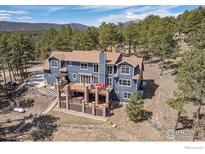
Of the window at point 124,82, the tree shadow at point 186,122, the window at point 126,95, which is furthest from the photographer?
the window at point 126,95

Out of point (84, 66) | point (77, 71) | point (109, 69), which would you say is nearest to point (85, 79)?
point (77, 71)

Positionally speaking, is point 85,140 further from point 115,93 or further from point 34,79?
point 34,79

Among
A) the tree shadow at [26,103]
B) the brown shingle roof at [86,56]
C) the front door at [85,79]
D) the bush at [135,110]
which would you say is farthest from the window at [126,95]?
the tree shadow at [26,103]

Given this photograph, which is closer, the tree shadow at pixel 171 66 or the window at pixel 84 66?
the window at pixel 84 66

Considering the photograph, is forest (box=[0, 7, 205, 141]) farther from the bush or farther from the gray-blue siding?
the gray-blue siding

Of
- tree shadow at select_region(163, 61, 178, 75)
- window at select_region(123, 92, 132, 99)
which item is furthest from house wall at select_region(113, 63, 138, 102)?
tree shadow at select_region(163, 61, 178, 75)

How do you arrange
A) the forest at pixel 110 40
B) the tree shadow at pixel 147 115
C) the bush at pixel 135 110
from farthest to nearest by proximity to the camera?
the forest at pixel 110 40
the tree shadow at pixel 147 115
the bush at pixel 135 110

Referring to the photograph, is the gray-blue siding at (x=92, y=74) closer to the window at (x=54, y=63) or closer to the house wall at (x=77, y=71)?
the house wall at (x=77, y=71)

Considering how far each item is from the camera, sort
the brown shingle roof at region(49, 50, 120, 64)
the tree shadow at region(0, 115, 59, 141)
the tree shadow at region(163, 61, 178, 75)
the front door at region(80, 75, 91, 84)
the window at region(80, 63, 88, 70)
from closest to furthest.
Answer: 1. the tree shadow at region(0, 115, 59, 141)
2. the brown shingle roof at region(49, 50, 120, 64)
3. the window at region(80, 63, 88, 70)
4. the front door at region(80, 75, 91, 84)
5. the tree shadow at region(163, 61, 178, 75)
